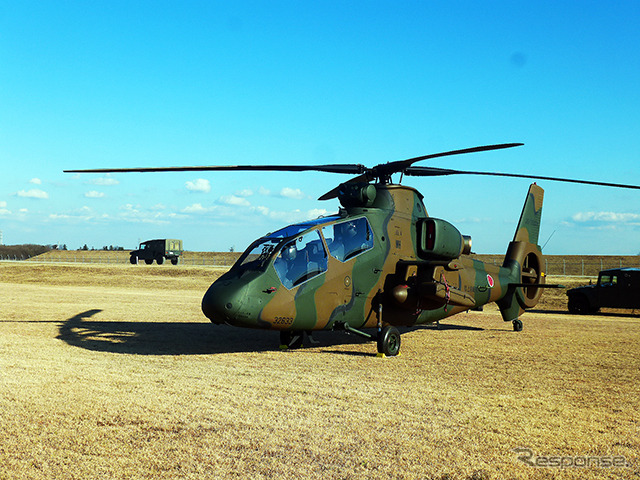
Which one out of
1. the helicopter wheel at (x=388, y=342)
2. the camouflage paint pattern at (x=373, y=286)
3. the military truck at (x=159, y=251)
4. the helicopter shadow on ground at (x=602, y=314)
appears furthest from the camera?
the military truck at (x=159, y=251)

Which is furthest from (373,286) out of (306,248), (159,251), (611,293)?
(159,251)

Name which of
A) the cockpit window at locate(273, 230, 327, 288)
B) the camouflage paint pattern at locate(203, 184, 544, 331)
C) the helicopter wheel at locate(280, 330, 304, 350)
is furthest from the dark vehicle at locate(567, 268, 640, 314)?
the cockpit window at locate(273, 230, 327, 288)

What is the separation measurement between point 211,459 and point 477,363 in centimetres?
695

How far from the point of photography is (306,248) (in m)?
10.9

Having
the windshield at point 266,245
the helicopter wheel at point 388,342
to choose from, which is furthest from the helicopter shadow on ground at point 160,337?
the helicopter wheel at point 388,342

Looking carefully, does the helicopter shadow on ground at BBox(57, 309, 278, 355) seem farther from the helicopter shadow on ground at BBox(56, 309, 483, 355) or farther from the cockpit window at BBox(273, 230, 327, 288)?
the cockpit window at BBox(273, 230, 327, 288)

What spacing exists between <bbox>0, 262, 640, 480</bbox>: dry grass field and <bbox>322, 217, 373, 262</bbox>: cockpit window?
2094 mm

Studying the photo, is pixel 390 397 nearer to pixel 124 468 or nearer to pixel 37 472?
pixel 124 468

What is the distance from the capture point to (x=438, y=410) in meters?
6.93

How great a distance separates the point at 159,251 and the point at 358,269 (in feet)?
152

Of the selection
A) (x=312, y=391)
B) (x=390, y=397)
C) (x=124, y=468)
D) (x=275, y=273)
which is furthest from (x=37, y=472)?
(x=275, y=273)

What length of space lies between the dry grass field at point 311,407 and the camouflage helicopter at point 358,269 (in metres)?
0.80

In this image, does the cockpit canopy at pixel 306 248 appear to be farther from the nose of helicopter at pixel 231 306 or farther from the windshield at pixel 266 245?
the nose of helicopter at pixel 231 306

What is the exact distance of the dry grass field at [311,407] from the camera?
197 inches
